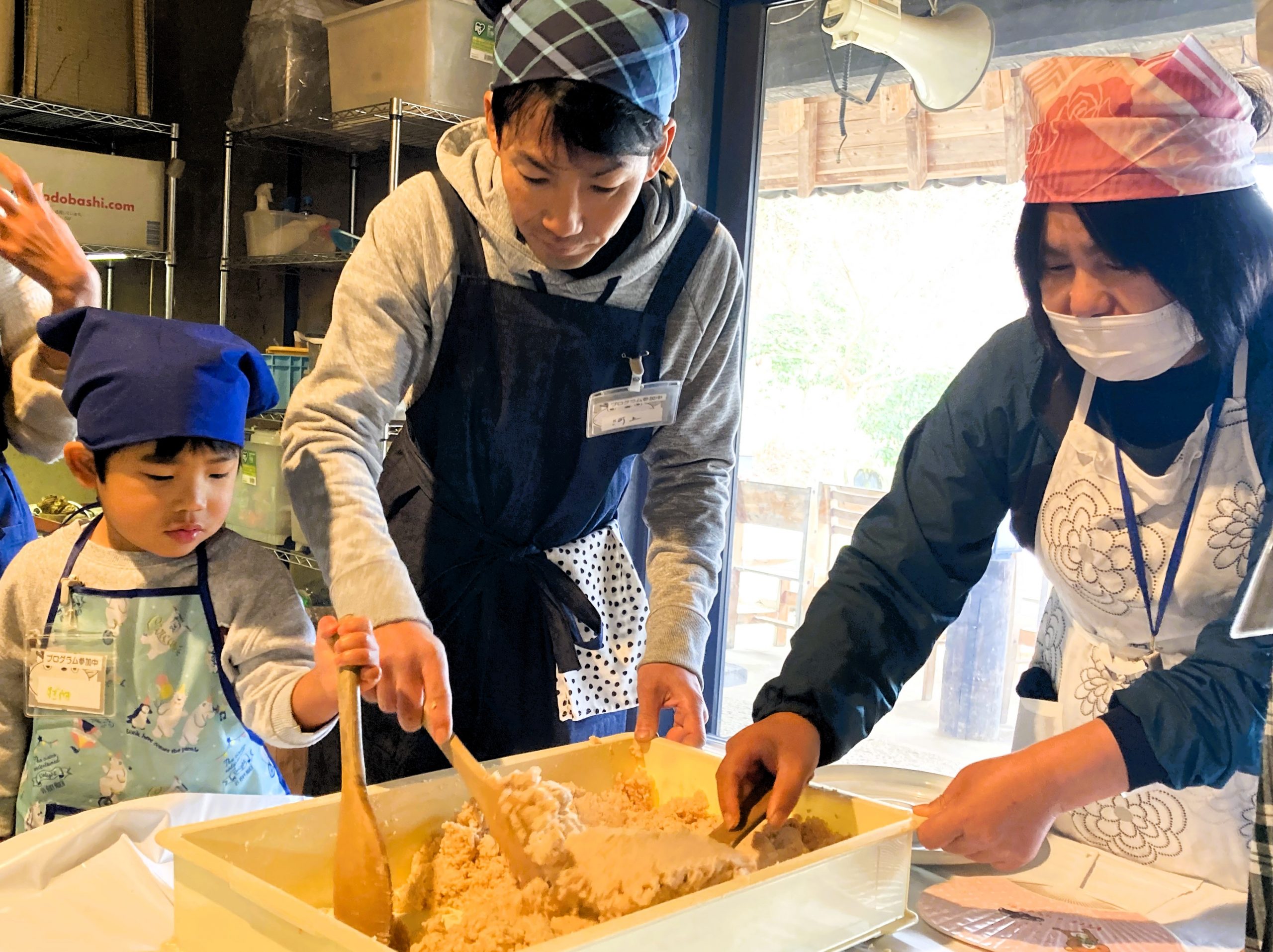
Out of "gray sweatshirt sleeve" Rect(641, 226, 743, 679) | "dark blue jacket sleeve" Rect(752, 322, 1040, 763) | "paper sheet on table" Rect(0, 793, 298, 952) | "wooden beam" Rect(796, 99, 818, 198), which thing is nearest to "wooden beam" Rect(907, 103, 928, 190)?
"wooden beam" Rect(796, 99, 818, 198)

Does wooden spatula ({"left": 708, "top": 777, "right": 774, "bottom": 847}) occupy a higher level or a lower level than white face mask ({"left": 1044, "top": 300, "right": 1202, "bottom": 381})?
lower

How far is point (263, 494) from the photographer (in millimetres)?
2695

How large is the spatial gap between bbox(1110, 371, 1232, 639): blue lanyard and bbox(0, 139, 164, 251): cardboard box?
2.59 metres

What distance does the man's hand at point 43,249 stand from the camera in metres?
1.52

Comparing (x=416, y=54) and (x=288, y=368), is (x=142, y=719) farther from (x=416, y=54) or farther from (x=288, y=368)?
(x=416, y=54)

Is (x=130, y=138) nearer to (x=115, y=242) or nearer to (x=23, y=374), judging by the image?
(x=115, y=242)

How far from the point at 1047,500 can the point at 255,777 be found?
96 centimetres

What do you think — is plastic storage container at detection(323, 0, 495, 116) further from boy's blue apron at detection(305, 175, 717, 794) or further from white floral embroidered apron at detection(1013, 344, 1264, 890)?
white floral embroidered apron at detection(1013, 344, 1264, 890)

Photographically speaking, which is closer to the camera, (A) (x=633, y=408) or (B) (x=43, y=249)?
(A) (x=633, y=408)

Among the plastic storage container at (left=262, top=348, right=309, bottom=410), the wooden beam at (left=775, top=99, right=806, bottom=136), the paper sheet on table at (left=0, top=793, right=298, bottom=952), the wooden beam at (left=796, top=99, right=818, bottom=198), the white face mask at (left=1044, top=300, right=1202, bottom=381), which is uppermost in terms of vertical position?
the wooden beam at (left=775, top=99, right=806, bottom=136)

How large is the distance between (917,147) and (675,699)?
1.55 metres

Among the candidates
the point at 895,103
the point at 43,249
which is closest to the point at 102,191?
the point at 43,249

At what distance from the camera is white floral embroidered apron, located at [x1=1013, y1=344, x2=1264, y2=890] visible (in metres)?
0.91

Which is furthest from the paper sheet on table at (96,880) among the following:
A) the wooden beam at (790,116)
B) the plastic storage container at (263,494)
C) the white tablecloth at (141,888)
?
the wooden beam at (790,116)
